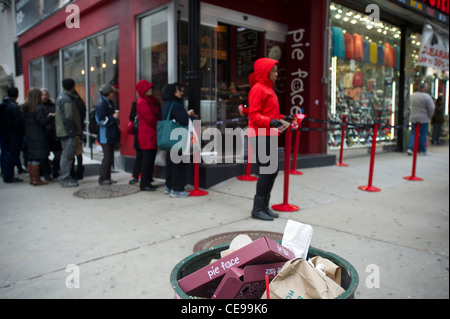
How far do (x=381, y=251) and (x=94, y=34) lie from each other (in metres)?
7.41

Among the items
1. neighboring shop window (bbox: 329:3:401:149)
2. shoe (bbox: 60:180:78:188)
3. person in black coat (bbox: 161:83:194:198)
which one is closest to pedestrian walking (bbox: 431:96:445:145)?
neighboring shop window (bbox: 329:3:401:149)

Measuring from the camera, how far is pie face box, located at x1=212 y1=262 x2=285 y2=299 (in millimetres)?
1123

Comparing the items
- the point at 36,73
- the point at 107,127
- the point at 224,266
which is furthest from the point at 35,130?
the point at 36,73

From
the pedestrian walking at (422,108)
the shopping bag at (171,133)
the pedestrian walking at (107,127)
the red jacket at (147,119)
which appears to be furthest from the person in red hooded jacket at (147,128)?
the pedestrian walking at (422,108)

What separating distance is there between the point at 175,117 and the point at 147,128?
36.1 inches

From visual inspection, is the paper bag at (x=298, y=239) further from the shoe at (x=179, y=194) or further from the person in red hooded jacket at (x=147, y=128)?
the person in red hooded jacket at (x=147, y=128)

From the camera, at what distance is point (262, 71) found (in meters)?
2.55

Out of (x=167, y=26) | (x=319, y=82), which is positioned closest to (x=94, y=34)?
(x=167, y=26)

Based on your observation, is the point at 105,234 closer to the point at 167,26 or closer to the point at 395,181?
the point at 167,26

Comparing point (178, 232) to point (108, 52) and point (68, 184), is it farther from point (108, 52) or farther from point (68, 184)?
point (108, 52)

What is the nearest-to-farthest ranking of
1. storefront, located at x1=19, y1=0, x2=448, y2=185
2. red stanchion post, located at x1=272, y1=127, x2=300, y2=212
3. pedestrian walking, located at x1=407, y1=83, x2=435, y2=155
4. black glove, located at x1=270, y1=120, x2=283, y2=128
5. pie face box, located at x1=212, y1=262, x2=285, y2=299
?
1. pie face box, located at x1=212, y1=262, x2=285, y2=299
2. black glove, located at x1=270, y1=120, x2=283, y2=128
3. red stanchion post, located at x1=272, y1=127, x2=300, y2=212
4. storefront, located at x1=19, y1=0, x2=448, y2=185
5. pedestrian walking, located at x1=407, y1=83, x2=435, y2=155

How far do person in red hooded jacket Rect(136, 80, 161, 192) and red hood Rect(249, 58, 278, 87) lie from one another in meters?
3.33

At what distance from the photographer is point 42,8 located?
56.2 inches
